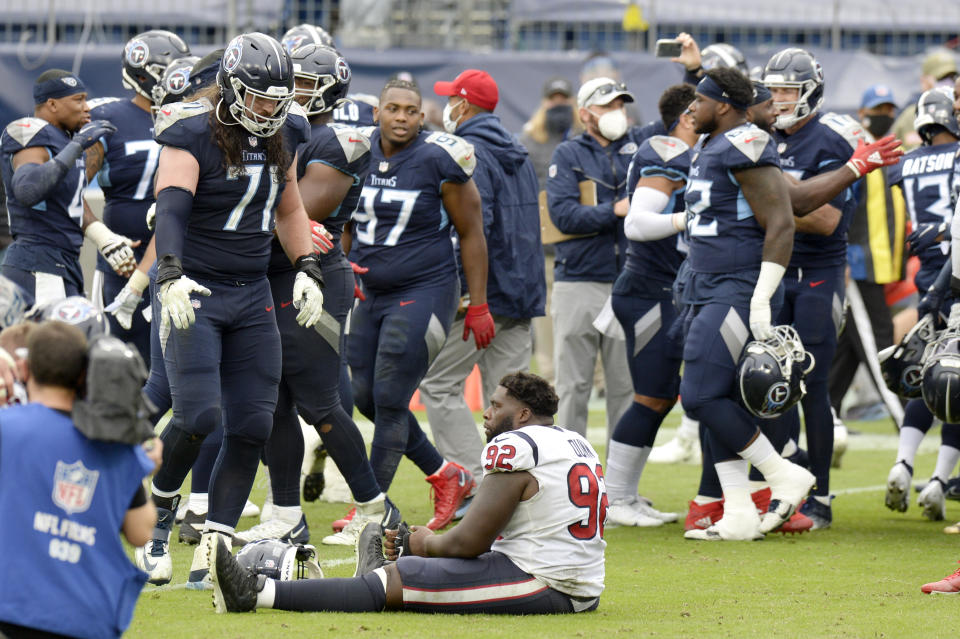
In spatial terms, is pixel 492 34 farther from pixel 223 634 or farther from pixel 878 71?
pixel 223 634

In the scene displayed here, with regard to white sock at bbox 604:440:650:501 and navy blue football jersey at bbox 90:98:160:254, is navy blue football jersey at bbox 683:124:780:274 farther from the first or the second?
navy blue football jersey at bbox 90:98:160:254

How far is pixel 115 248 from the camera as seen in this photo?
7.20 m

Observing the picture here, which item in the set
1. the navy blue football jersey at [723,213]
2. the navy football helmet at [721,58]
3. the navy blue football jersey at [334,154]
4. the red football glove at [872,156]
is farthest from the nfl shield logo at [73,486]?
the navy football helmet at [721,58]

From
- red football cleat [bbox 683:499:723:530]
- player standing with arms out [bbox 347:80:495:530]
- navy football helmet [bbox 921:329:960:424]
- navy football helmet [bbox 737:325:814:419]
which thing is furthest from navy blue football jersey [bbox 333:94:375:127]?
navy football helmet [bbox 921:329:960:424]

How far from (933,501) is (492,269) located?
2.66 meters

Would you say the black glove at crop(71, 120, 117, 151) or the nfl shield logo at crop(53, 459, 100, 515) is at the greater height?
the black glove at crop(71, 120, 117, 151)

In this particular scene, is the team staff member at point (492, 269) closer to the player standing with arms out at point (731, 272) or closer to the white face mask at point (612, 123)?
the white face mask at point (612, 123)

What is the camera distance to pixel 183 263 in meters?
5.41

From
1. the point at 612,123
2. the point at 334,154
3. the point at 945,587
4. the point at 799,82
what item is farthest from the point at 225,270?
the point at 612,123

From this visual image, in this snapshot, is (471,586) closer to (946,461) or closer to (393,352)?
(393,352)

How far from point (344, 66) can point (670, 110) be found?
73.5 inches

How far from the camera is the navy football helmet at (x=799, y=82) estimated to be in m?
7.18

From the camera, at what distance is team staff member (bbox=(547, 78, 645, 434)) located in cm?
813

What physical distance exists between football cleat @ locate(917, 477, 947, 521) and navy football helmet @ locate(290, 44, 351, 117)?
3.72 meters
